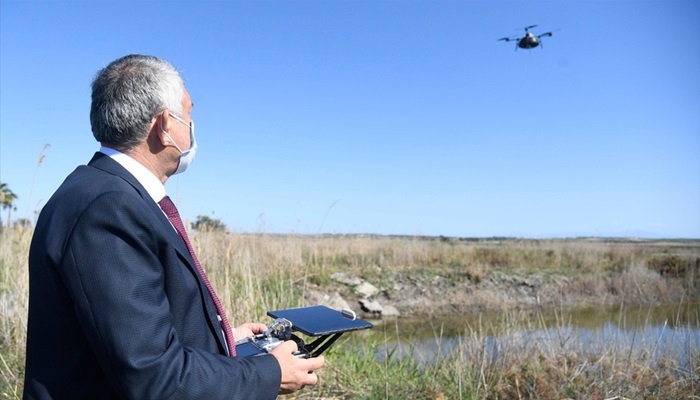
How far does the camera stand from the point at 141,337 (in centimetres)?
107

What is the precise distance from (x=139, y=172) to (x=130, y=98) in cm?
19

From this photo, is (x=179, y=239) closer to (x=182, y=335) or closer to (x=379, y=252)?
(x=182, y=335)

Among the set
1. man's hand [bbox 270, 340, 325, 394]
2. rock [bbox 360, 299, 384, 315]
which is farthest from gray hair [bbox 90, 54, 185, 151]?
rock [bbox 360, 299, 384, 315]

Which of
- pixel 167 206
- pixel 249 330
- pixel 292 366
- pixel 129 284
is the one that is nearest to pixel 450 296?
pixel 249 330

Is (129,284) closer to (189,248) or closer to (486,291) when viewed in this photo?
(189,248)

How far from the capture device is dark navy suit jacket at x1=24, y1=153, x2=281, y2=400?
3.52 ft

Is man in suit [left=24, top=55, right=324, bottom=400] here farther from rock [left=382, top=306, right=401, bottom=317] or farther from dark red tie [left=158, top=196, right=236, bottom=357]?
rock [left=382, top=306, right=401, bottom=317]

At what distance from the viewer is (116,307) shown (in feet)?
3.50

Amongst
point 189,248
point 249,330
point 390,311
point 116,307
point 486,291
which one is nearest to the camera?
point 116,307

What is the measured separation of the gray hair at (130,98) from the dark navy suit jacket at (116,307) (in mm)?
89

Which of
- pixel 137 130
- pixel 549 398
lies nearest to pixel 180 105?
pixel 137 130

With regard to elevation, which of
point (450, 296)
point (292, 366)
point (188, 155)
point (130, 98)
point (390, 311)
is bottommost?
point (390, 311)

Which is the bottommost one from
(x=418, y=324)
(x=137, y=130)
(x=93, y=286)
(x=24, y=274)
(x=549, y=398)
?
(x=418, y=324)

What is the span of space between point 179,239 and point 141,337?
0.30 m
